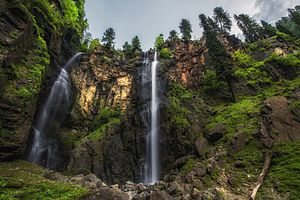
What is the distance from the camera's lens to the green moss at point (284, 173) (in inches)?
524

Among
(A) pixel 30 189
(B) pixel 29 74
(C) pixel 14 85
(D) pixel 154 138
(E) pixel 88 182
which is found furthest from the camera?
(D) pixel 154 138

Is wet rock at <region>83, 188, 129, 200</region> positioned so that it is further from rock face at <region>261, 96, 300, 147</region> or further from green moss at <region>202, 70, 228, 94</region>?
green moss at <region>202, 70, 228, 94</region>

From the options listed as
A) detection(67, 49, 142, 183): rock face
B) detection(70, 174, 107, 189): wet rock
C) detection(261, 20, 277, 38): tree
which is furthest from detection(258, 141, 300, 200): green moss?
detection(261, 20, 277, 38): tree

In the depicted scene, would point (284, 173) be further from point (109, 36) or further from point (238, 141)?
point (109, 36)

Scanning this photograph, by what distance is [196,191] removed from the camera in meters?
15.5

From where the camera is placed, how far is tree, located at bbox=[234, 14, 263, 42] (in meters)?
52.4

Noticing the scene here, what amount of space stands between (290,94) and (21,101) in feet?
77.6

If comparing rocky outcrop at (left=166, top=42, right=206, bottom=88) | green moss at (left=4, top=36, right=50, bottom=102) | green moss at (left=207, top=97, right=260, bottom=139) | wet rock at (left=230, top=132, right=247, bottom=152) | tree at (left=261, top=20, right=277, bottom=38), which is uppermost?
tree at (left=261, top=20, right=277, bottom=38)

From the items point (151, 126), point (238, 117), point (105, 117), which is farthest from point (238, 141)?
point (105, 117)

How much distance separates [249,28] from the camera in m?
53.7

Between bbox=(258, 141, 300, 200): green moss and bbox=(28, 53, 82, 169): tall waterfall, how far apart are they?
2090 cm

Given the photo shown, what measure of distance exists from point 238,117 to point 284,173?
9399 mm

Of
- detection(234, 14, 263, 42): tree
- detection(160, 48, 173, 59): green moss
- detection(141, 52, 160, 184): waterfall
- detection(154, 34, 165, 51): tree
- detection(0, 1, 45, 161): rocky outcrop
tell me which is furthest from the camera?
detection(154, 34, 165, 51): tree

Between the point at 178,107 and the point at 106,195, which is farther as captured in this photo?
the point at 178,107
